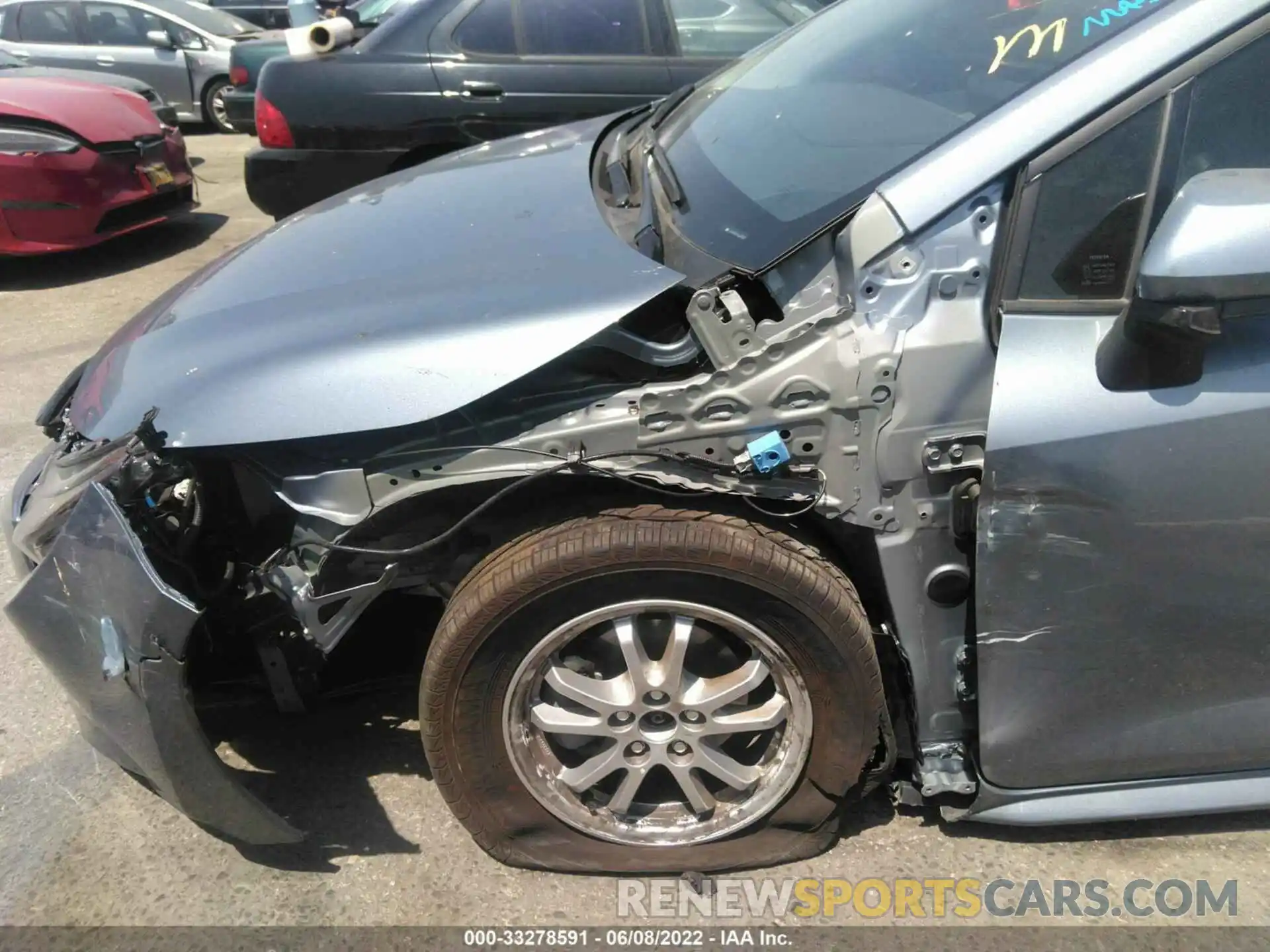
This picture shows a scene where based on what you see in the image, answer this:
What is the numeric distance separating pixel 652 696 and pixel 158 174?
5.82m

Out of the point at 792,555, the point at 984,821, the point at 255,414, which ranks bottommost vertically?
the point at 984,821

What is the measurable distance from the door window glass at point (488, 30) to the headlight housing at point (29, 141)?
262cm

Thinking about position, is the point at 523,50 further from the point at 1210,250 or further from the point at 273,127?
the point at 1210,250

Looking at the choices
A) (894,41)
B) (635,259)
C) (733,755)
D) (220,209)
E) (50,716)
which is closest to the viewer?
(635,259)

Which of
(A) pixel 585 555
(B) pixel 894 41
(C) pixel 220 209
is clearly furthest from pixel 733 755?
(C) pixel 220 209

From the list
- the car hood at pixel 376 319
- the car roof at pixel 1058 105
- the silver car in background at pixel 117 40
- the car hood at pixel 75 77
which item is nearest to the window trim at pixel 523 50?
the car hood at pixel 376 319

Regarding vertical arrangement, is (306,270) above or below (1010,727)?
above

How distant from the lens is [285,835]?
77.7 inches

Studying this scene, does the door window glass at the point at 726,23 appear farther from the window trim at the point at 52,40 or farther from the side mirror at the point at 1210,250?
the window trim at the point at 52,40

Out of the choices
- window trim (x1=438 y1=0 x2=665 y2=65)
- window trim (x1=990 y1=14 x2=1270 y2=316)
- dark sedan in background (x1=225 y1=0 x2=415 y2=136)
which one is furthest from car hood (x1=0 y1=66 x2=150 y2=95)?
window trim (x1=990 y1=14 x2=1270 y2=316)

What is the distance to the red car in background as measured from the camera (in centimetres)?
569

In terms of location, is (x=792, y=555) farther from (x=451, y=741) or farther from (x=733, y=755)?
(x=451, y=741)

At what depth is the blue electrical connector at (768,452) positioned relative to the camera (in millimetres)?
1753

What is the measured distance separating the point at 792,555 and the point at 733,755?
0.56m
